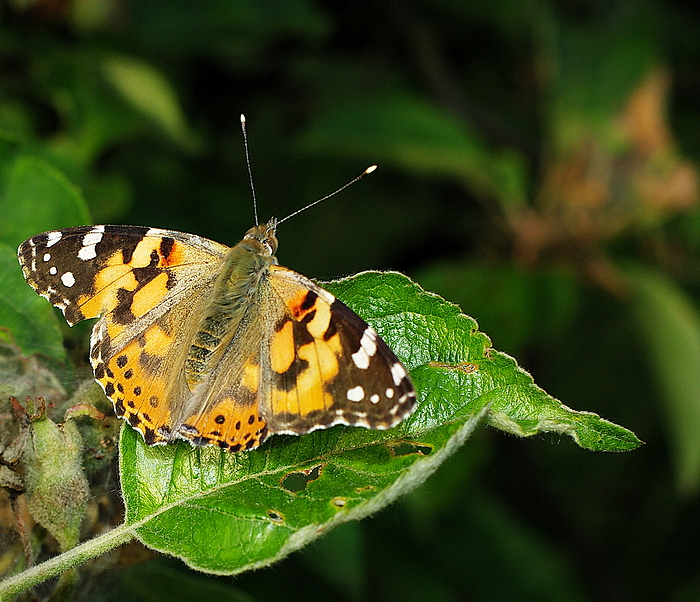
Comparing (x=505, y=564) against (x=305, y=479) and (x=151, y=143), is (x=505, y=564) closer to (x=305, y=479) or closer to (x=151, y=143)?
(x=151, y=143)

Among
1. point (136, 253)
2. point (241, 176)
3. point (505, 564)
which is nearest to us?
point (136, 253)

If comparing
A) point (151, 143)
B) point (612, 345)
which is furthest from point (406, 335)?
point (612, 345)

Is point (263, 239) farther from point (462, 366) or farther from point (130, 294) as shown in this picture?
point (462, 366)

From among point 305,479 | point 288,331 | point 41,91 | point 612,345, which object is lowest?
point 612,345

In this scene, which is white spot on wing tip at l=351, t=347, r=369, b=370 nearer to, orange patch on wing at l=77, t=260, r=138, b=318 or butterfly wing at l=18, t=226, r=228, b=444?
butterfly wing at l=18, t=226, r=228, b=444

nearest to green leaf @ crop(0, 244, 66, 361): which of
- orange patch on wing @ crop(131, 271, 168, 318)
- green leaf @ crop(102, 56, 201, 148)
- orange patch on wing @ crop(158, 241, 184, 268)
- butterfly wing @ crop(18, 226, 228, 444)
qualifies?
butterfly wing @ crop(18, 226, 228, 444)

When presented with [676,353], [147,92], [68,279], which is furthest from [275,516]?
[676,353]

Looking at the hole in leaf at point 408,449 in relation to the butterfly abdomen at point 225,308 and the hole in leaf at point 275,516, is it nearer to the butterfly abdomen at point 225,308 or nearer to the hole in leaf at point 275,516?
the hole in leaf at point 275,516
